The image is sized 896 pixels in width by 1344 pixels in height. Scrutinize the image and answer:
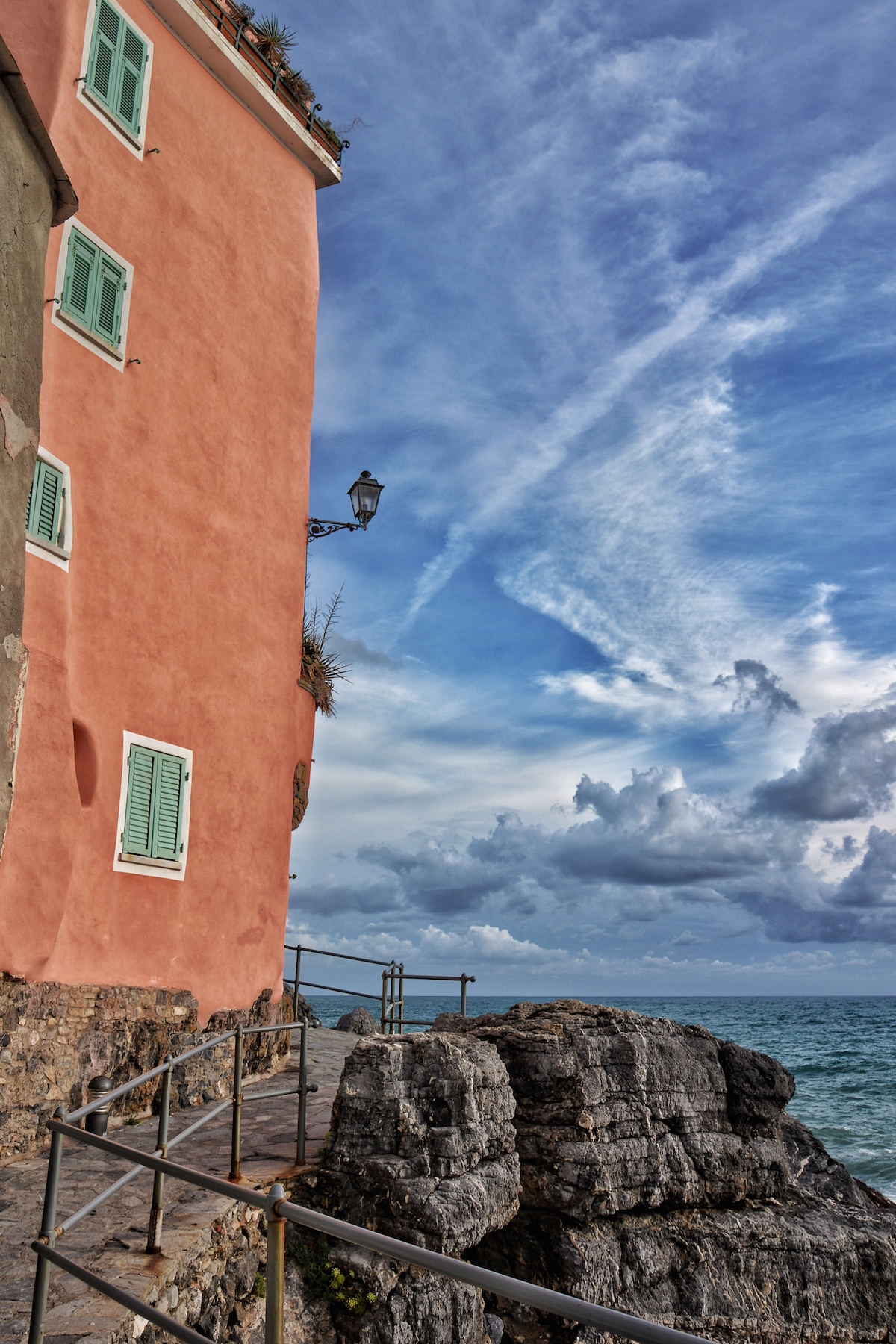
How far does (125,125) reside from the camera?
388 inches

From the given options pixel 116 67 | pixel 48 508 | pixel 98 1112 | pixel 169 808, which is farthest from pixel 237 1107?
pixel 116 67

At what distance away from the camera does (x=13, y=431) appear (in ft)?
12.3

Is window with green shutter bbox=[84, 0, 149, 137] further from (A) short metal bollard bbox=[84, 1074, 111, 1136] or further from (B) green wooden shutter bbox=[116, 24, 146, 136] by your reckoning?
(A) short metal bollard bbox=[84, 1074, 111, 1136]

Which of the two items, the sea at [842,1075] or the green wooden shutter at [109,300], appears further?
the sea at [842,1075]

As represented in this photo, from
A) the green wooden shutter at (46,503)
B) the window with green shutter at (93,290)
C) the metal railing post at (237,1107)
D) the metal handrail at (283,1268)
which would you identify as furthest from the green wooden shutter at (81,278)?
the metal handrail at (283,1268)

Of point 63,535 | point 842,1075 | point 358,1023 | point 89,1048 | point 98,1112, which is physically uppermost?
point 63,535

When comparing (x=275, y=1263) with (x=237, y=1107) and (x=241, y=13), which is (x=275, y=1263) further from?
(x=241, y=13)

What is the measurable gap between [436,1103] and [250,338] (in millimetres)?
9168

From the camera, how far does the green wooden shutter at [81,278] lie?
884 cm

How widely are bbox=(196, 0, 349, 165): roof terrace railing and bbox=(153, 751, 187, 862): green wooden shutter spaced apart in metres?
9.00

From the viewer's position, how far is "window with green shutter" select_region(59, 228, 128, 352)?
349 inches

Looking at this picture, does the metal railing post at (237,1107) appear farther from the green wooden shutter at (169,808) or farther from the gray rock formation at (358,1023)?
the gray rock formation at (358,1023)

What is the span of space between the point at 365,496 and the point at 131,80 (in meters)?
5.22

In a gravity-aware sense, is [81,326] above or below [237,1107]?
above
